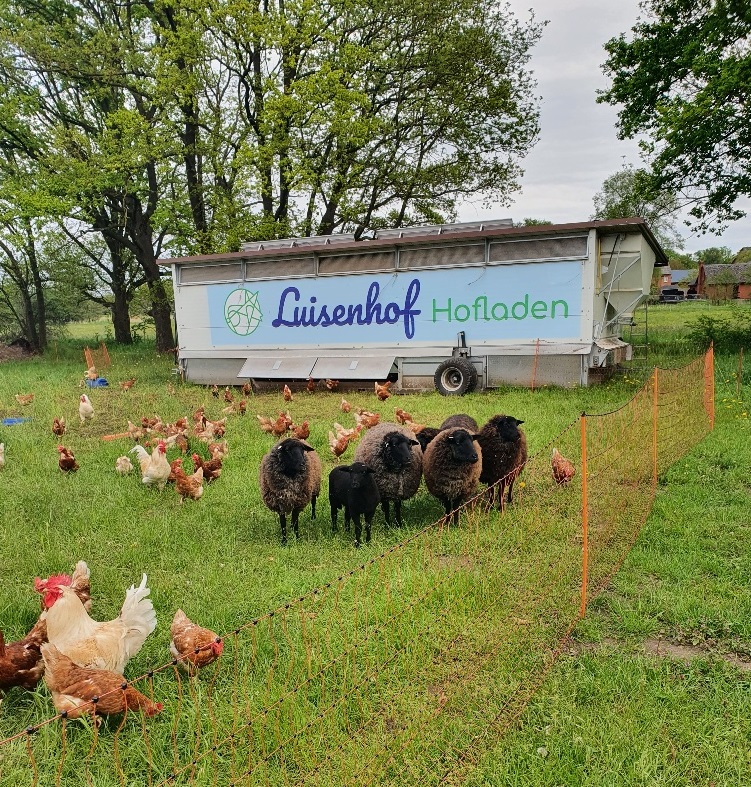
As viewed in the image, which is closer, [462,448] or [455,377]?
[462,448]

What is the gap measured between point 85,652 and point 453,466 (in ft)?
12.1

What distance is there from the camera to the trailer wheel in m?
13.7

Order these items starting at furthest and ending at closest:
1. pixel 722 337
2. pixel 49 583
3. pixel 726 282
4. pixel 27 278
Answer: pixel 726 282, pixel 27 278, pixel 722 337, pixel 49 583

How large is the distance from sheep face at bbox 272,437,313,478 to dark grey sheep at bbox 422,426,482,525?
1.39 m

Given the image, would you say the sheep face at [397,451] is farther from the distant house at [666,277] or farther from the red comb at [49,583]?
the distant house at [666,277]

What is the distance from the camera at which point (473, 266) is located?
14062 millimetres

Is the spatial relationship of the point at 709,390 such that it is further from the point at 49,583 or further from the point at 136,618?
the point at 49,583

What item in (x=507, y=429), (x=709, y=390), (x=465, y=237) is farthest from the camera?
(x=465, y=237)

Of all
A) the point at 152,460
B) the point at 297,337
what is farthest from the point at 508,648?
the point at 297,337

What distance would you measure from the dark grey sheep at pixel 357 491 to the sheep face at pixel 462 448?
88cm

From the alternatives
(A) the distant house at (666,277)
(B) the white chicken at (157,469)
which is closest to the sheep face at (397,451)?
(B) the white chicken at (157,469)

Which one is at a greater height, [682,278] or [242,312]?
[682,278]

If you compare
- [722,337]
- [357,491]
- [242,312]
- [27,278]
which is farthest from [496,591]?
[27,278]

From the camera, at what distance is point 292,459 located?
5.51m
